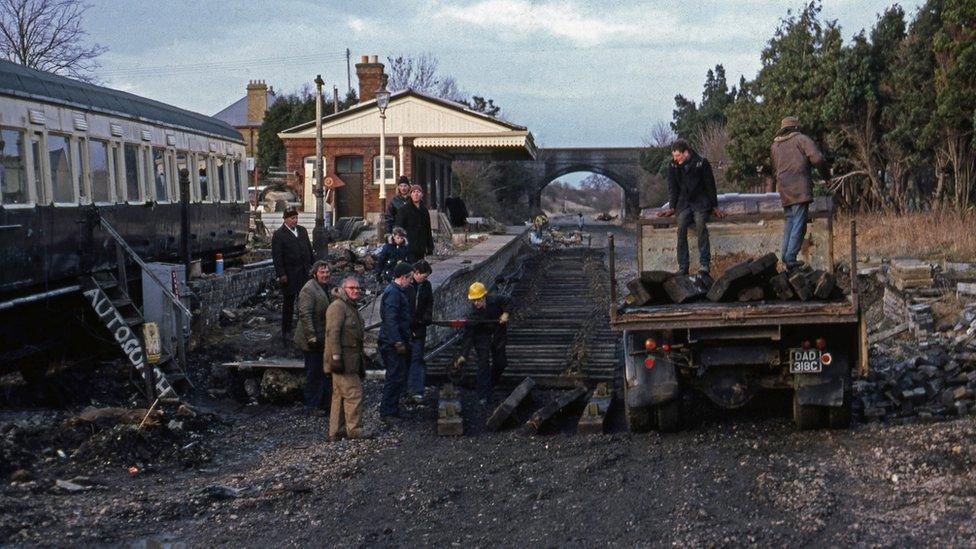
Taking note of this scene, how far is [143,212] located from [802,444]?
1021cm

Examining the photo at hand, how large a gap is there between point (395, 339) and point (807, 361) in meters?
4.04

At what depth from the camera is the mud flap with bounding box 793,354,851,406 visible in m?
9.20

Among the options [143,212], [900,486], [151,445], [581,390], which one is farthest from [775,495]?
[143,212]

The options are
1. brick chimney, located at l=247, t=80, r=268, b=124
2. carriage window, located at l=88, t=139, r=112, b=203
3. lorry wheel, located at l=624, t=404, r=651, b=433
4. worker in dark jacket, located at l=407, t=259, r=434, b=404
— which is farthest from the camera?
brick chimney, located at l=247, t=80, r=268, b=124

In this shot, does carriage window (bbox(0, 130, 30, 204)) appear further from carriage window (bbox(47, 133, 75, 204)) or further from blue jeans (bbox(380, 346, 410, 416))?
blue jeans (bbox(380, 346, 410, 416))

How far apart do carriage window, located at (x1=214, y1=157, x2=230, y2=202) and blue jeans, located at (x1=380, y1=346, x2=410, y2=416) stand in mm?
10483

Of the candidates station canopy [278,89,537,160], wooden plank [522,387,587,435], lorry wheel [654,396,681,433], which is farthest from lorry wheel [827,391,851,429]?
station canopy [278,89,537,160]

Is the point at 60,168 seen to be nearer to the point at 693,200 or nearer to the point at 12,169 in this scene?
the point at 12,169

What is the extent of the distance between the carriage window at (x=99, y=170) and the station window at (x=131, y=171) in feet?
2.29

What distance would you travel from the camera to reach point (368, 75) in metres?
43.4

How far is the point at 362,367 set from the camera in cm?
1054

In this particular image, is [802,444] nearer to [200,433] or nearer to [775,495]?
[775,495]

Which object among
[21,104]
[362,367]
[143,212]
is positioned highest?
[21,104]

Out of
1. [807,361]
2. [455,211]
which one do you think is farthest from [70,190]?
[455,211]
